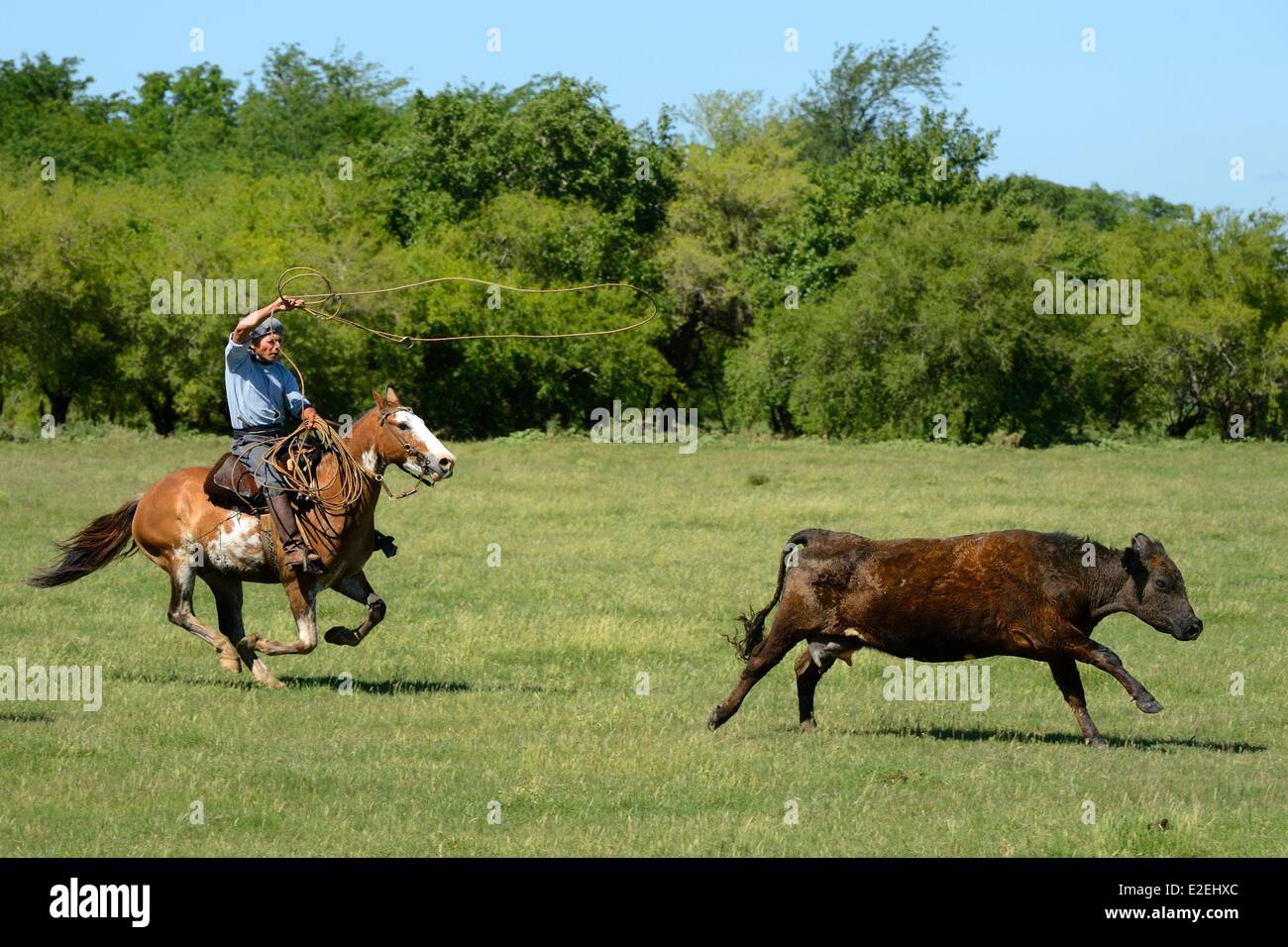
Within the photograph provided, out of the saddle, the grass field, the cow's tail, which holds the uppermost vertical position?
the saddle

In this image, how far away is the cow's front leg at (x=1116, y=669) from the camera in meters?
12.0

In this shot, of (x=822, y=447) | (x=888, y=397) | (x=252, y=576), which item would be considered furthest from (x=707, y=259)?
(x=252, y=576)

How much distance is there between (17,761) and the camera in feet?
37.2

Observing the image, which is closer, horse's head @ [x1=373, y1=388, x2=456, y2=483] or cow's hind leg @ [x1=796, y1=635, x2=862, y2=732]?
cow's hind leg @ [x1=796, y1=635, x2=862, y2=732]

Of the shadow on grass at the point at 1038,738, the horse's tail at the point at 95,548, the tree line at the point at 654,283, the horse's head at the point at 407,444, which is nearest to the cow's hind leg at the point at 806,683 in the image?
the shadow on grass at the point at 1038,738

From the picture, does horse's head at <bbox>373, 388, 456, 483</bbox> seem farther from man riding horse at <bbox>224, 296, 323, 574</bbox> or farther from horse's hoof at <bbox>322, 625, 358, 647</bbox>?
horse's hoof at <bbox>322, 625, 358, 647</bbox>

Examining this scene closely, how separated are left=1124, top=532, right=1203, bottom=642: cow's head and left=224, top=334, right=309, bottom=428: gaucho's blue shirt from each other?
7.01m

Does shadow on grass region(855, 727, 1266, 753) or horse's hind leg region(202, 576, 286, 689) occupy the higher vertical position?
horse's hind leg region(202, 576, 286, 689)

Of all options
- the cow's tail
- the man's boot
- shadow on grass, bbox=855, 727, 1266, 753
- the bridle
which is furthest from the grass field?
the bridle

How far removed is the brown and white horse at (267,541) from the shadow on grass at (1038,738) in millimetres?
4240

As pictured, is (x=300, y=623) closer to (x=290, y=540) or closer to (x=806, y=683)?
(x=290, y=540)

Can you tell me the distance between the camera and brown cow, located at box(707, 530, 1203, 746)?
40.7 ft

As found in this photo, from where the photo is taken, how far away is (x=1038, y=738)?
12930 mm

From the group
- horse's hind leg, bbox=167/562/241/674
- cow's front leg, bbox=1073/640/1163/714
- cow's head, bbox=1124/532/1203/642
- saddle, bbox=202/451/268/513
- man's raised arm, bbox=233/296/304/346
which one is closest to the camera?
cow's front leg, bbox=1073/640/1163/714
